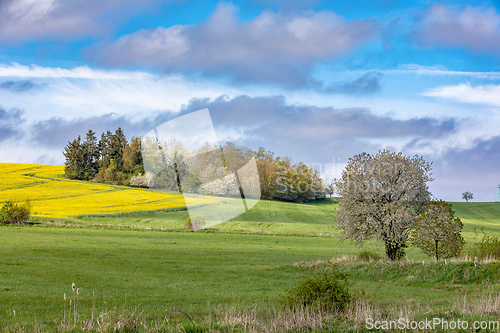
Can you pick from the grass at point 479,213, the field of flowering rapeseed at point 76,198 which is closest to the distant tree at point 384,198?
the field of flowering rapeseed at point 76,198

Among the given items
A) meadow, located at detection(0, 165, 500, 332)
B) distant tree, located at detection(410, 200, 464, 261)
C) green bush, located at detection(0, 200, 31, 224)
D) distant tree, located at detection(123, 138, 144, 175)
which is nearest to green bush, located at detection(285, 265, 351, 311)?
meadow, located at detection(0, 165, 500, 332)

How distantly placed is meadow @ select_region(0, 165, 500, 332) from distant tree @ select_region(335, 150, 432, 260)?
1.56 meters

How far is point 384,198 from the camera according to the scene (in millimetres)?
27750

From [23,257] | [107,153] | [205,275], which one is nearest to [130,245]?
[23,257]

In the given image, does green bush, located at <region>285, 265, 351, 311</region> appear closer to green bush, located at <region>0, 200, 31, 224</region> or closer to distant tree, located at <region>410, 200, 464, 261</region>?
distant tree, located at <region>410, 200, 464, 261</region>

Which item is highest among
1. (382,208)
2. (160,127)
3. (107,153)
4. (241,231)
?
(107,153)

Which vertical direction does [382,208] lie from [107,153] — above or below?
below

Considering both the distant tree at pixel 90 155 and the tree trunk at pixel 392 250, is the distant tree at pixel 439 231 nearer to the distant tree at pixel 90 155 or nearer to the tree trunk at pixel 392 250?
the tree trunk at pixel 392 250

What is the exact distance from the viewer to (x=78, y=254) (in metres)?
32.2

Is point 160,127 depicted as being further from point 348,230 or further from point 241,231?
point 241,231

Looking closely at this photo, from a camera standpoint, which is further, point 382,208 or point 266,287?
point 382,208

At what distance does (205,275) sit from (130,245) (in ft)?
54.5

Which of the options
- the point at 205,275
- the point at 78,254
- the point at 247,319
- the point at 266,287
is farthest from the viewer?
the point at 78,254

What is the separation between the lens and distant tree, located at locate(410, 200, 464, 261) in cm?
2509
